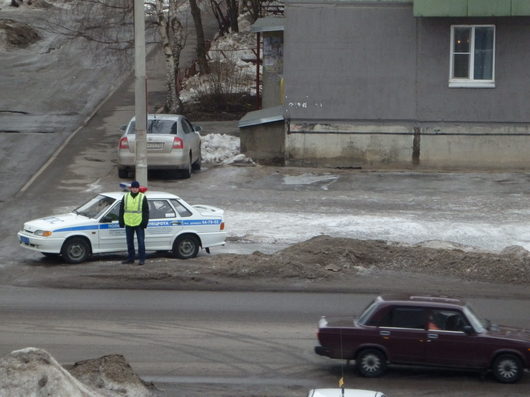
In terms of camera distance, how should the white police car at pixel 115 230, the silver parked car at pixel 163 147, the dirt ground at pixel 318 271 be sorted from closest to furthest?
the dirt ground at pixel 318 271 → the white police car at pixel 115 230 → the silver parked car at pixel 163 147

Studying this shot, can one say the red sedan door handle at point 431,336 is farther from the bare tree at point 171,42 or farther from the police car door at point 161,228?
the bare tree at point 171,42

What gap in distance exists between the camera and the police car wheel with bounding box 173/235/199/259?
18.5m

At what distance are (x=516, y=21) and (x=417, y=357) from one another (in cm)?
1817

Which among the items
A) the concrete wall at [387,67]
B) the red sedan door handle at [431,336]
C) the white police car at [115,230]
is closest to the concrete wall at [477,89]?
the concrete wall at [387,67]

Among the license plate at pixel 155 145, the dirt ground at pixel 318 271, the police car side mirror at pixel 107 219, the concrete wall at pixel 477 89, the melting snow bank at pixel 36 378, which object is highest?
the concrete wall at pixel 477 89

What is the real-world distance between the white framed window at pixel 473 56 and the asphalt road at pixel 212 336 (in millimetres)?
13082

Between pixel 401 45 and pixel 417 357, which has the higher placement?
pixel 401 45

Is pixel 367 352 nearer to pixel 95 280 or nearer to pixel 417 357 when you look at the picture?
pixel 417 357

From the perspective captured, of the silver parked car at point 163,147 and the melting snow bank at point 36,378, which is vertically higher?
the silver parked car at point 163,147

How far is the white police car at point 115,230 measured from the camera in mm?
17734

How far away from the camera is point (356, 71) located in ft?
92.3

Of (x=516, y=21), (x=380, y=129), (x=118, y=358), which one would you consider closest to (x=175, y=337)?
(x=118, y=358)

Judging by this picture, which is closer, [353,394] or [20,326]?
[353,394]

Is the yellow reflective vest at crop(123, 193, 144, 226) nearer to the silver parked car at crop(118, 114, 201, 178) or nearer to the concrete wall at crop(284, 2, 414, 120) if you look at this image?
the silver parked car at crop(118, 114, 201, 178)
